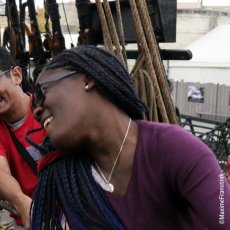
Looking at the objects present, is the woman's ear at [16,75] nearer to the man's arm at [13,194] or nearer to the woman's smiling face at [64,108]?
the man's arm at [13,194]

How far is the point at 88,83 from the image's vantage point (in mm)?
1118

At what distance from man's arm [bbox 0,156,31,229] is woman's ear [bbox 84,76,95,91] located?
1.89 ft

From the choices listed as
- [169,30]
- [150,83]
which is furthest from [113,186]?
[169,30]

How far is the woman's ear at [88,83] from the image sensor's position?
3.65 feet

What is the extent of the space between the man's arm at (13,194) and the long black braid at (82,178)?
0.32 m

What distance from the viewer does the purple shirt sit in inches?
40.9

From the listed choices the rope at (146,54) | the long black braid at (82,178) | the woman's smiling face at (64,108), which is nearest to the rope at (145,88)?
the rope at (146,54)

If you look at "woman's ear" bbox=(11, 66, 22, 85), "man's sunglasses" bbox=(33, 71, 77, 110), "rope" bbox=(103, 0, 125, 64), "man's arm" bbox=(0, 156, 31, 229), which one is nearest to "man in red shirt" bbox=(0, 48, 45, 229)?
"woman's ear" bbox=(11, 66, 22, 85)

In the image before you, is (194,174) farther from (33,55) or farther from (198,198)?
(33,55)

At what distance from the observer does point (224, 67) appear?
38.7 feet

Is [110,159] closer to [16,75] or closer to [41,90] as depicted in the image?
[41,90]

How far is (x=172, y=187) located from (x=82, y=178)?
0.23m

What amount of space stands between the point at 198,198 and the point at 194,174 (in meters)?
0.05

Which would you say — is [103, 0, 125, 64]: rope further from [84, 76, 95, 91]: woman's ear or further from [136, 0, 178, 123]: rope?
[84, 76, 95, 91]: woman's ear
